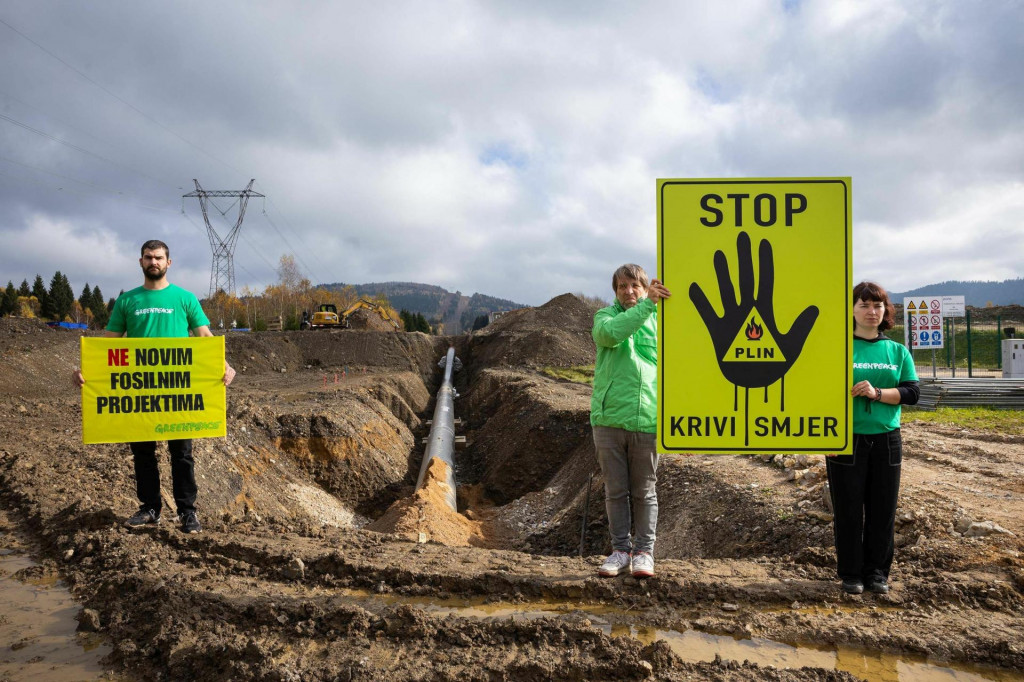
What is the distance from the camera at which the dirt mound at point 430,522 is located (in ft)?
22.7

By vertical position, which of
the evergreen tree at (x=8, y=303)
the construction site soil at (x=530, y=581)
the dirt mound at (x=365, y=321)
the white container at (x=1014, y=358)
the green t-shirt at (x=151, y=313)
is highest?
the evergreen tree at (x=8, y=303)

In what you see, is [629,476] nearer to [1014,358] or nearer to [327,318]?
[1014,358]

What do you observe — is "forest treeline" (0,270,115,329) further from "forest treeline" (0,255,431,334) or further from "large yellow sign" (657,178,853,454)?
"large yellow sign" (657,178,853,454)

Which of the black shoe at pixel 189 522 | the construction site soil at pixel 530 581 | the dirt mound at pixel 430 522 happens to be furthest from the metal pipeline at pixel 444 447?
the black shoe at pixel 189 522

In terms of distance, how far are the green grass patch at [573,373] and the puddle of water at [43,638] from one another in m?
16.4

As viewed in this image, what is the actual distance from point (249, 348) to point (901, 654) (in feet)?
90.8

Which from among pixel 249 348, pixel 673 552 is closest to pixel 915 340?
pixel 673 552

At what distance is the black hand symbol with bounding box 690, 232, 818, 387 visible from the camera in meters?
3.41

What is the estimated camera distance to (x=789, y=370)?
11.2 ft

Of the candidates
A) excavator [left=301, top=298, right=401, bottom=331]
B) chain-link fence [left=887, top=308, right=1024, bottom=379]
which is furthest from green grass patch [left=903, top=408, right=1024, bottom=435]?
excavator [left=301, top=298, right=401, bottom=331]

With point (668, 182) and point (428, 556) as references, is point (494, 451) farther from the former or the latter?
point (668, 182)

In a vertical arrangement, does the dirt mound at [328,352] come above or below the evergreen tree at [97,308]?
below

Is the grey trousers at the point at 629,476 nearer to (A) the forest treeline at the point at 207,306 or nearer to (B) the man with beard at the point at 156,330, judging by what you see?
(B) the man with beard at the point at 156,330

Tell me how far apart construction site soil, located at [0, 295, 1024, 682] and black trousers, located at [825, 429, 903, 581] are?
0.72 ft
